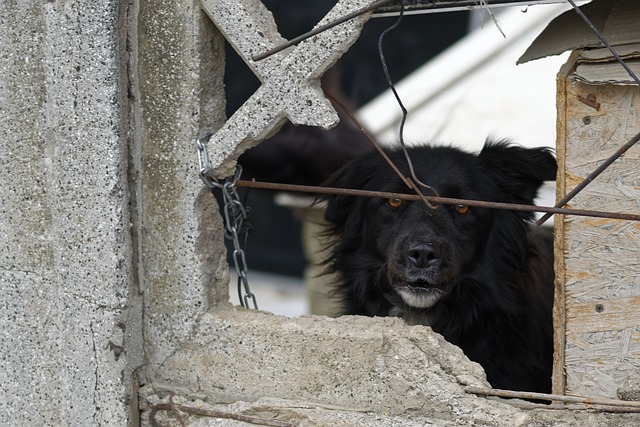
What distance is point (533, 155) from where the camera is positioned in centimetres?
457

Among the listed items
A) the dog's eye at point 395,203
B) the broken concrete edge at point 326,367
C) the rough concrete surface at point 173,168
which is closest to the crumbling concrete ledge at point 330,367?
the broken concrete edge at point 326,367

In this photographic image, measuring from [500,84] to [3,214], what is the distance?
504 cm

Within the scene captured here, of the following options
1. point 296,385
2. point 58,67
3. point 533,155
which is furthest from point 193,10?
point 533,155

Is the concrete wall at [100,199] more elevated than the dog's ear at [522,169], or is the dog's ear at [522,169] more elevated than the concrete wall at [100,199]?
the dog's ear at [522,169]

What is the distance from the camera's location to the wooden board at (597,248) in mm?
3037

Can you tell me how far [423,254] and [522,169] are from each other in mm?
797

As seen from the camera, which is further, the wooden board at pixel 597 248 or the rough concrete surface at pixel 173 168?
the rough concrete surface at pixel 173 168

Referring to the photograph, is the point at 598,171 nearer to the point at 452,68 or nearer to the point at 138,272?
the point at 138,272

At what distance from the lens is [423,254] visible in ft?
13.5

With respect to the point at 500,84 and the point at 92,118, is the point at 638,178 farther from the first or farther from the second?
the point at 500,84

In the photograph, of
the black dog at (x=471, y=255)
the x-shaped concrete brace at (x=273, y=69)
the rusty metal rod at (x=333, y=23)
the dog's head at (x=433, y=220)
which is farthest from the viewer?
the black dog at (x=471, y=255)

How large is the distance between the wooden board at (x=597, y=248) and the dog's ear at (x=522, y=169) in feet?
4.47

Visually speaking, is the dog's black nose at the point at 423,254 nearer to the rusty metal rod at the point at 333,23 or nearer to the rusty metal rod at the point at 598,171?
the rusty metal rod at the point at 598,171

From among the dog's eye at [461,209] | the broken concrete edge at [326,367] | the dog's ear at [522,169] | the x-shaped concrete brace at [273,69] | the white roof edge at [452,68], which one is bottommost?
the broken concrete edge at [326,367]
